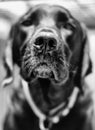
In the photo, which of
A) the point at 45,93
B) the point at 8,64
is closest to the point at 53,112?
the point at 45,93

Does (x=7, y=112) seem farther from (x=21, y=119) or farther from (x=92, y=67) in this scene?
(x=92, y=67)

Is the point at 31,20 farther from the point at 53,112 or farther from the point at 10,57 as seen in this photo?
the point at 53,112

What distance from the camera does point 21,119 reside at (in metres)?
0.88

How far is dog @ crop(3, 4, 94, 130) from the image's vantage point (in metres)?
0.86

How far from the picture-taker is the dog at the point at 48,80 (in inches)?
33.9

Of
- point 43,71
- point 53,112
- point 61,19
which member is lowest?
point 53,112

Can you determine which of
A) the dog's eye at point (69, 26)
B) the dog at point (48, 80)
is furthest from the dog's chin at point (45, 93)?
the dog's eye at point (69, 26)

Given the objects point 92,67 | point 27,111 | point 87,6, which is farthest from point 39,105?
point 87,6

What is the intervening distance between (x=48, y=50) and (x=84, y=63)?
100mm

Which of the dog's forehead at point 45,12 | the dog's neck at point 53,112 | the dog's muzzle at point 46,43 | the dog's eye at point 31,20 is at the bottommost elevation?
the dog's neck at point 53,112

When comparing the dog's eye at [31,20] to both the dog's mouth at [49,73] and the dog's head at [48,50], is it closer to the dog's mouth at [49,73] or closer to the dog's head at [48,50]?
the dog's head at [48,50]

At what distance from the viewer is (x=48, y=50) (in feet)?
2.69

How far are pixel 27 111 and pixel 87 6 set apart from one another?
11.0 inches

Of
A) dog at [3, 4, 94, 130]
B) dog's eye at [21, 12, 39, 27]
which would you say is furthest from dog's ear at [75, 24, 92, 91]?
dog's eye at [21, 12, 39, 27]
